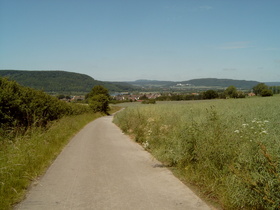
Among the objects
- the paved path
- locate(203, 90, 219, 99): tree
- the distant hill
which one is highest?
the distant hill

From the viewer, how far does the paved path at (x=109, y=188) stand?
5223 millimetres

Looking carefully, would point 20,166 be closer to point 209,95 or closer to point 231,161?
point 231,161

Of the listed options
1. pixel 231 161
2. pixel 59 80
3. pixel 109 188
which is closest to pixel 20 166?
pixel 109 188

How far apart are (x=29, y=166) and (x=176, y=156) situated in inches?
172

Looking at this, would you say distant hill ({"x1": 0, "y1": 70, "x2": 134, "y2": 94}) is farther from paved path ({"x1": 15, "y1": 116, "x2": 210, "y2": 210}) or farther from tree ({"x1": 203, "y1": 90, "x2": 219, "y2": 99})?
paved path ({"x1": 15, "y1": 116, "x2": 210, "y2": 210})

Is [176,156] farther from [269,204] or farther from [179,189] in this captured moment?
[269,204]

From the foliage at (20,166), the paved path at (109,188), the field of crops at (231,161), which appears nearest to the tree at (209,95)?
the foliage at (20,166)

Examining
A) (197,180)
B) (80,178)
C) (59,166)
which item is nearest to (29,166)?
(59,166)

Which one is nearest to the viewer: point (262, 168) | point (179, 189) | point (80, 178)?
point (262, 168)

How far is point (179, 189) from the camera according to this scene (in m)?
6.07

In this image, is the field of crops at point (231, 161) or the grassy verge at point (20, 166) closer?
the field of crops at point (231, 161)

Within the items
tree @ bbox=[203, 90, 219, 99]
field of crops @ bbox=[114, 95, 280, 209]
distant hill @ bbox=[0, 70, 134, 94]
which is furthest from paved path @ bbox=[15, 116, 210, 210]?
distant hill @ bbox=[0, 70, 134, 94]

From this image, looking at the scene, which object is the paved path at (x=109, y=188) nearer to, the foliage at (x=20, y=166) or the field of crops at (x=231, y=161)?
the foliage at (x=20, y=166)

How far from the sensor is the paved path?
17.1ft
